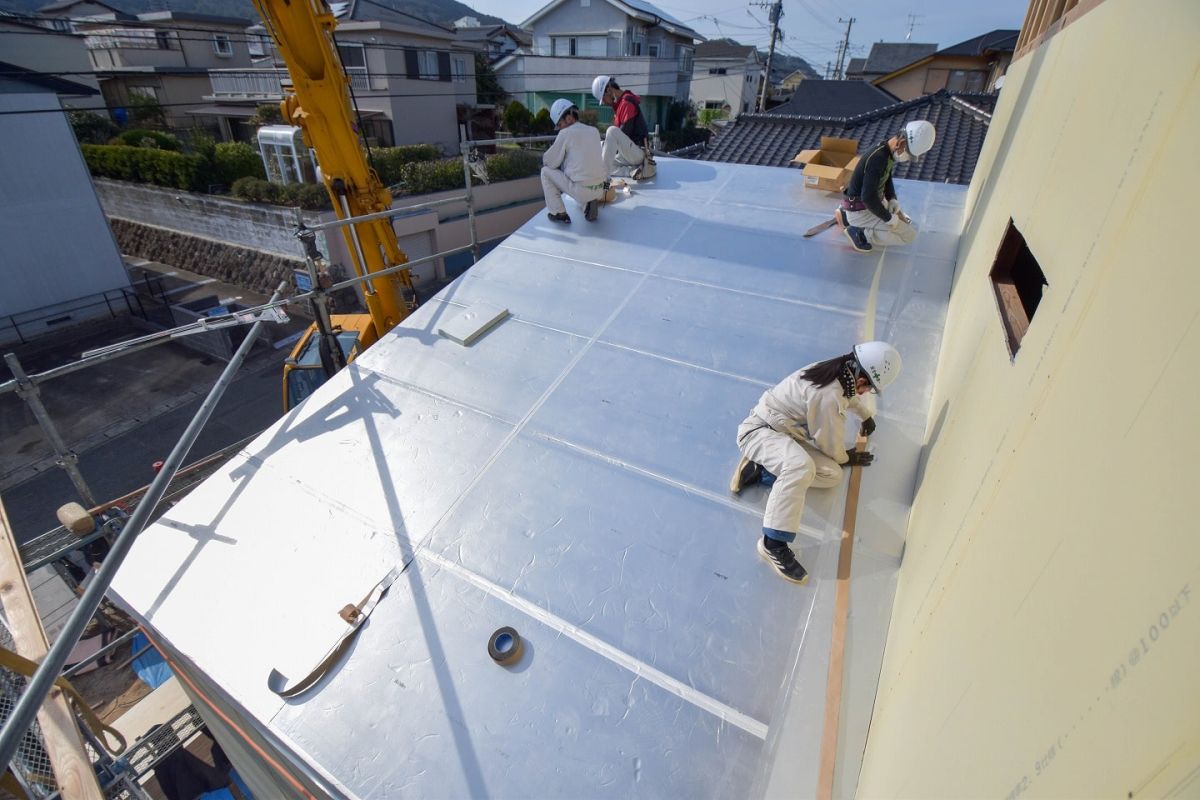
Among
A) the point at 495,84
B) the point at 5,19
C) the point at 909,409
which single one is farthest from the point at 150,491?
the point at 495,84

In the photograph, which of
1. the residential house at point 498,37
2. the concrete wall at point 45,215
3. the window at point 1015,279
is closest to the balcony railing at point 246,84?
the concrete wall at point 45,215

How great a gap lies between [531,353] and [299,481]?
1888 mm

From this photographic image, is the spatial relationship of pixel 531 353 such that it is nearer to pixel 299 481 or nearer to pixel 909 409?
pixel 299 481

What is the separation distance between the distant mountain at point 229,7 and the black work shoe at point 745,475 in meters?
38.4

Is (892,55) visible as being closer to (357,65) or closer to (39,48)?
(357,65)

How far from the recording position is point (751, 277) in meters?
4.98

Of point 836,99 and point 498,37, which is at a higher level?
point 498,37

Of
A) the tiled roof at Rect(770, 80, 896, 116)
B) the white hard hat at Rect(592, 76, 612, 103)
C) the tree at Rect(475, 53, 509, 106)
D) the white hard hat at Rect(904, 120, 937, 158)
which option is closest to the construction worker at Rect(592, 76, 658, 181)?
the white hard hat at Rect(592, 76, 612, 103)

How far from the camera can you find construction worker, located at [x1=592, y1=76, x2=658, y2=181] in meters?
6.51

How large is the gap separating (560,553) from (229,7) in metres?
92.9

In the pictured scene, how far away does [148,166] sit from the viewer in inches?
604

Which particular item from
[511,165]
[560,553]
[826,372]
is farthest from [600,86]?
[511,165]

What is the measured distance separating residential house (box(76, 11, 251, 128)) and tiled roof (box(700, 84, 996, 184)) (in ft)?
67.7

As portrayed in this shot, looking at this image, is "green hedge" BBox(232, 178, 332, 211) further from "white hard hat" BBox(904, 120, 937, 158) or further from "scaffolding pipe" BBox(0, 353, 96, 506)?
"white hard hat" BBox(904, 120, 937, 158)
